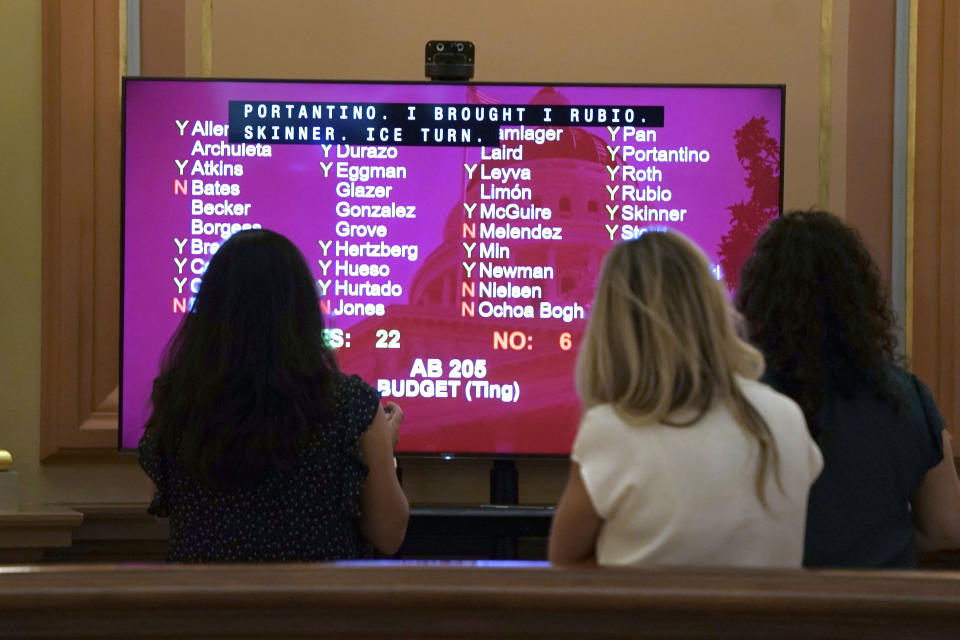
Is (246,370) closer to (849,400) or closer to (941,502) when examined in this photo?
(849,400)

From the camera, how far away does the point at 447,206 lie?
3752mm

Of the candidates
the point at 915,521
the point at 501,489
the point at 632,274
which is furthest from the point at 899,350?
the point at 632,274

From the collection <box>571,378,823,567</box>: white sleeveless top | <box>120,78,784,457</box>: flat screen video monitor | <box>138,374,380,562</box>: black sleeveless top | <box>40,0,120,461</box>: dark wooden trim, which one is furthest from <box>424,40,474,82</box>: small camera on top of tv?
<box>571,378,823,567</box>: white sleeveless top

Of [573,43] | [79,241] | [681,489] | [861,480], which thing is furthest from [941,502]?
[79,241]

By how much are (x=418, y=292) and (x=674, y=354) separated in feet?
6.95

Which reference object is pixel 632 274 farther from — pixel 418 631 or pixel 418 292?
pixel 418 292

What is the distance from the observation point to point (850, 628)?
1143 mm

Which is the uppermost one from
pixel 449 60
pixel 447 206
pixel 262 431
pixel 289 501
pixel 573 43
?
pixel 573 43

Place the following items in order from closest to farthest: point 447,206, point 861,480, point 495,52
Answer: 1. point 861,480
2. point 447,206
3. point 495,52

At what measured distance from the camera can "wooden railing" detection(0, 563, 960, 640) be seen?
1.13 metres
